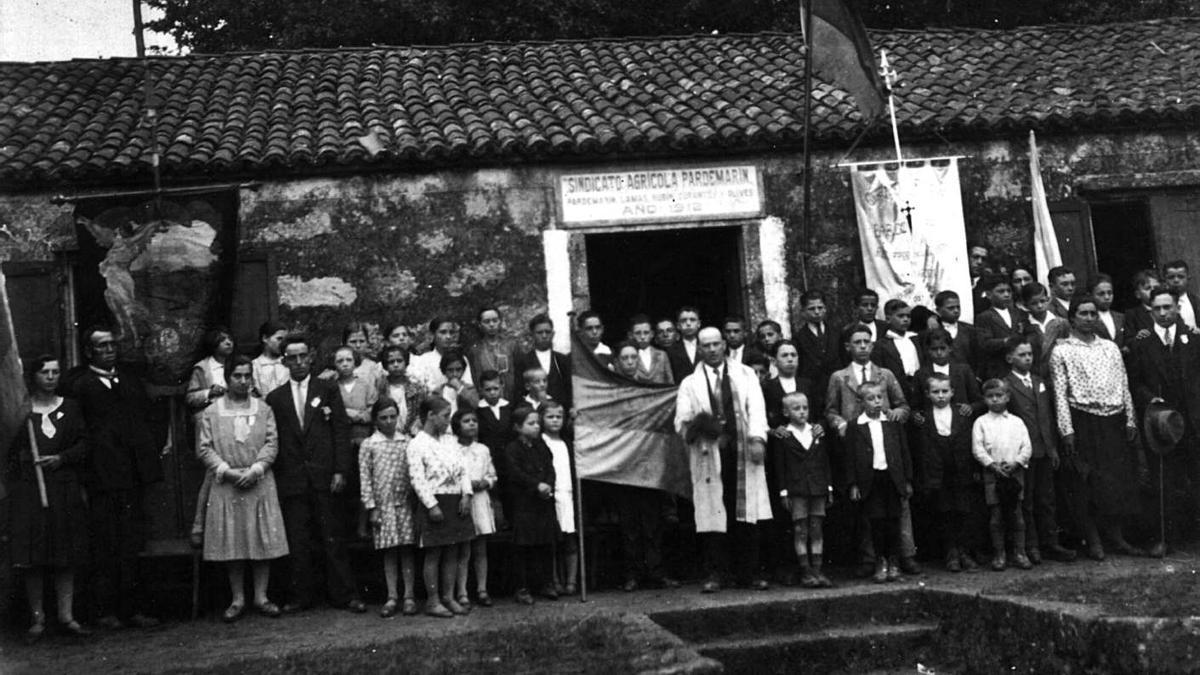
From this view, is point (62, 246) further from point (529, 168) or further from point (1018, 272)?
point (1018, 272)

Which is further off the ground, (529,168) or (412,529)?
(529,168)

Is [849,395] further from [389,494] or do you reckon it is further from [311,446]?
[311,446]

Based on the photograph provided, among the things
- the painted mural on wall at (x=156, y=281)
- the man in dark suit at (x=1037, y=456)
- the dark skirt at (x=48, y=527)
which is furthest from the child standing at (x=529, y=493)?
the man in dark suit at (x=1037, y=456)

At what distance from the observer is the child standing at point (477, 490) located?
839cm

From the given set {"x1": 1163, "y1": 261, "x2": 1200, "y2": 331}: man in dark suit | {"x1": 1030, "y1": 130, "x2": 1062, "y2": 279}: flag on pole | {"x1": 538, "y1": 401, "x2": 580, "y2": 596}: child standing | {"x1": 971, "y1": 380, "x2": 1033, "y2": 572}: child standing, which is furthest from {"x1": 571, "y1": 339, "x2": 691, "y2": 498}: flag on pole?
{"x1": 1030, "y1": 130, "x2": 1062, "y2": 279}: flag on pole

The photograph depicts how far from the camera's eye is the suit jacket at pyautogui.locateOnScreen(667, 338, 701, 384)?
31.0 ft

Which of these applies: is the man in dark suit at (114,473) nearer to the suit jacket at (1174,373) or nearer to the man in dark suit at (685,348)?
the man in dark suit at (685,348)

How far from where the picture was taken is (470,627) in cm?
724

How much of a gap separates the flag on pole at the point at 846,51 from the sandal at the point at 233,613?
6.36 meters

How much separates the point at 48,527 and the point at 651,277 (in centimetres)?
838

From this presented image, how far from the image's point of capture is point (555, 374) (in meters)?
9.34

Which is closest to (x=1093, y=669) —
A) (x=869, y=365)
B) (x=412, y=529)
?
(x=869, y=365)

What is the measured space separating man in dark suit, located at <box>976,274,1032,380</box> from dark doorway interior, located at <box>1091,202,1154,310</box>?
4.17 meters

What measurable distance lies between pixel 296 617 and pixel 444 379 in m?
2.05
